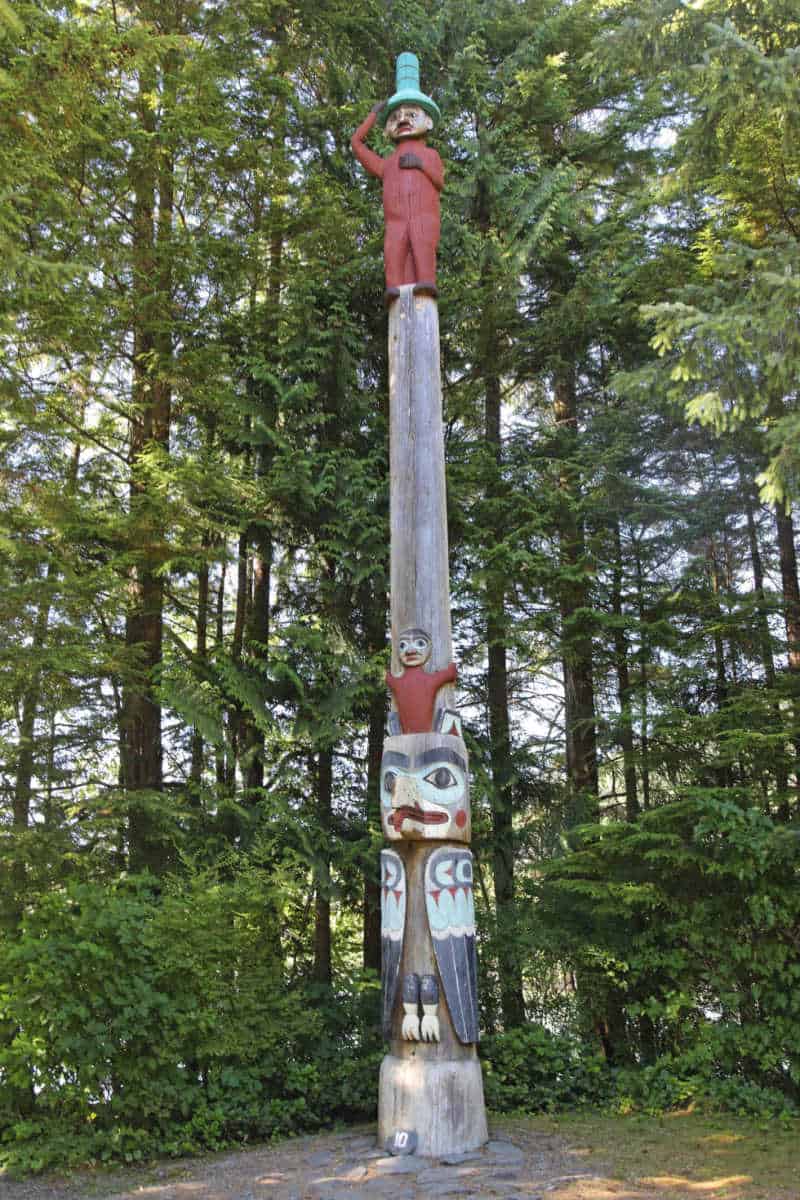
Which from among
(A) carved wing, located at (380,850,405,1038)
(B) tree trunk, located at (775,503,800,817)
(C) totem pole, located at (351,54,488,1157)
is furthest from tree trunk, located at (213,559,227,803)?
(B) tree trunk, located at (775,503,800,817)

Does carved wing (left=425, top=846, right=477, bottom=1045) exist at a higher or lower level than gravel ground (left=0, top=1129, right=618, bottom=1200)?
higher

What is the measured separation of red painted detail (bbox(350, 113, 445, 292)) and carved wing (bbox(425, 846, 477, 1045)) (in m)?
4.44

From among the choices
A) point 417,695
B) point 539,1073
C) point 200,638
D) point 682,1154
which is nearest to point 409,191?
point 417,695

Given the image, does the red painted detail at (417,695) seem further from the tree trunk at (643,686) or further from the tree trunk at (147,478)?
the tree trunk at (643,686)

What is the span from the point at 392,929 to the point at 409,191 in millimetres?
5653

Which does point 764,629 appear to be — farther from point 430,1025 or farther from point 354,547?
point 430,1025

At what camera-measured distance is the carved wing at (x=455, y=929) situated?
6.33m

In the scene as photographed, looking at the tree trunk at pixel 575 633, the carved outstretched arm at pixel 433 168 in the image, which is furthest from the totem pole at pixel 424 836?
the tree trunk at pixel 575 633

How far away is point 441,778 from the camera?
21.5ft

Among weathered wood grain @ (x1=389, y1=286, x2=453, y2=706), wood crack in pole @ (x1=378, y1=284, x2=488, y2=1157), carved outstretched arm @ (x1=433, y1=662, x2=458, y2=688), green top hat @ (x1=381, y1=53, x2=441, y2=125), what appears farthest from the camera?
green top hat @ (x1=381, y1=53, x2=441, y2=125)

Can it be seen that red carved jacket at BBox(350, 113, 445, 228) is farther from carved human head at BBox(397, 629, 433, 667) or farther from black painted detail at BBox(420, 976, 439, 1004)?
black painted detail at BBox(420, 976, 439, 1004)

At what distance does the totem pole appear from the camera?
628 cm

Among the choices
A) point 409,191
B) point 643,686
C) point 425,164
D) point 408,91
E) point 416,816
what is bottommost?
point 416,816

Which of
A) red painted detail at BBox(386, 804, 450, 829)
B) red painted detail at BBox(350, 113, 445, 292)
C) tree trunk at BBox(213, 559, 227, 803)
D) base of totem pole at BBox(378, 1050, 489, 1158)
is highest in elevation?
red painted detail at BBox(350, 113, 445, 292)
